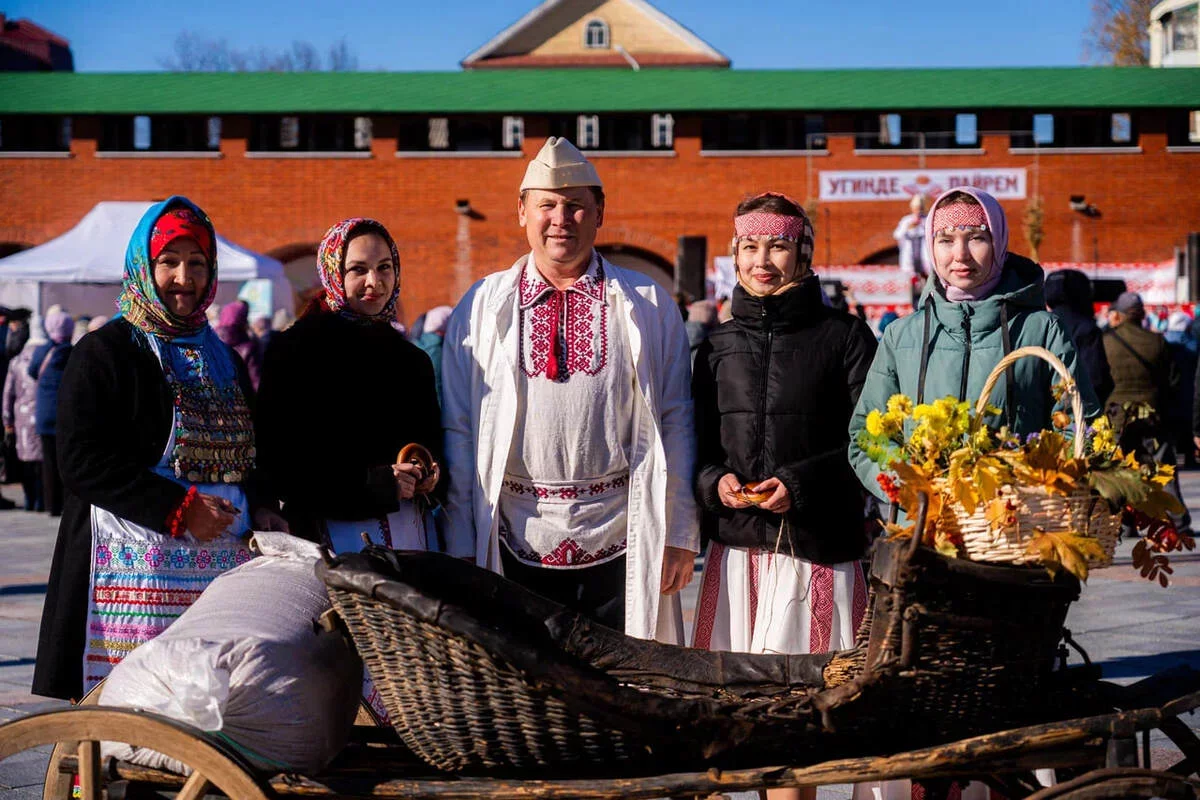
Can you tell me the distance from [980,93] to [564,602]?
1410 inches

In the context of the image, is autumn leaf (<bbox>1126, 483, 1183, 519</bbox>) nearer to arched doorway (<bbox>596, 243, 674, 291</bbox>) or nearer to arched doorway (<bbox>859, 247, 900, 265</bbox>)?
arched doorway (<bbox>596, 243, 674, 291</bbox>)

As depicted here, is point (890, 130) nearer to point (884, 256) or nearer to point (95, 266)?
point (884, 256)

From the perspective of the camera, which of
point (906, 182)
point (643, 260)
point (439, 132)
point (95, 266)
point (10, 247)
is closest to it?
point (95, 266)

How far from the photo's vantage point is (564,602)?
14.2 feet

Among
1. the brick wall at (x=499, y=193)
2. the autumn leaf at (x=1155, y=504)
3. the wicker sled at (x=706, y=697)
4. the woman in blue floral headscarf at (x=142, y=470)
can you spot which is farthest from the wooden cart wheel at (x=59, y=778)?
the brick wall at (x=499, y=193)

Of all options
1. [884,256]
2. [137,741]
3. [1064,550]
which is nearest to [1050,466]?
[1064,550]

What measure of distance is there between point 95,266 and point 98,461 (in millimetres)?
16754

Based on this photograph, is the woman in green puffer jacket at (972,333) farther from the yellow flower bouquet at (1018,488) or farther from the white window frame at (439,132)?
the white window frame at (439,132)

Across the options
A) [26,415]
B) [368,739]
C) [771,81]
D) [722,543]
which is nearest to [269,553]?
[368,739]

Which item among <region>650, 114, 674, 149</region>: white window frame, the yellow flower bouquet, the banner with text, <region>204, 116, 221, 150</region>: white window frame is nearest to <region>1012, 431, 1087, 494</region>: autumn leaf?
the yellow flower bouquet

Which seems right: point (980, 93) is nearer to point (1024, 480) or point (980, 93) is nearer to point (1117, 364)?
point (1117, 364)

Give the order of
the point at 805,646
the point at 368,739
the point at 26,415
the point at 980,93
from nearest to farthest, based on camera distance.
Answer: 1. the point at 368,739
2. the point at 805,646
3. the point at 26,415
4. the point at 980,93

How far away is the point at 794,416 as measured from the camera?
4.25 meters

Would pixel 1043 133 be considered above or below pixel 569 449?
above
